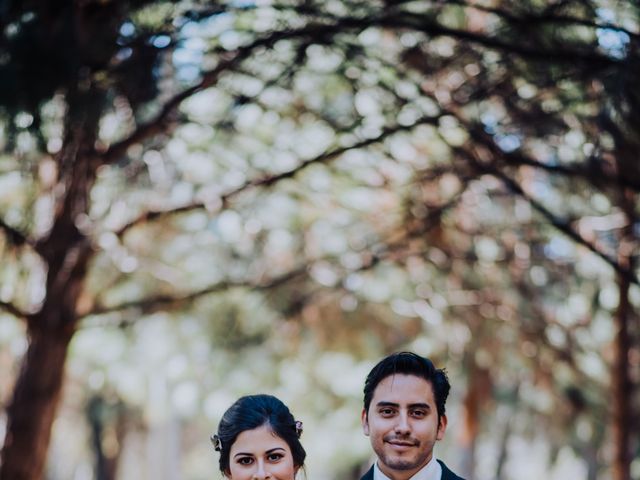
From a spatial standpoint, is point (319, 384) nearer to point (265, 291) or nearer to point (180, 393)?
point (180, 393)

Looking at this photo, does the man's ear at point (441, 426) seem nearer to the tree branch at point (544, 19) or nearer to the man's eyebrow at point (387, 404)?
the man's eyebrow at point (387, 404)

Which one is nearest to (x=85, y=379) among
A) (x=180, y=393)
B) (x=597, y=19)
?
(x=180, y=393)

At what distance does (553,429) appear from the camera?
14.9 meters

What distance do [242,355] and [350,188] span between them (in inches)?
143

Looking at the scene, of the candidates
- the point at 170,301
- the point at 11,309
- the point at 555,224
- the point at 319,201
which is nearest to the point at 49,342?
the point at 11,309

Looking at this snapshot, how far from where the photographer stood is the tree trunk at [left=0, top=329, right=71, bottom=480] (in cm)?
922

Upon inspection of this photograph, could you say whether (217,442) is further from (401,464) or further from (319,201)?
(319,201)

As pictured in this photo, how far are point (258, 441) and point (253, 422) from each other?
0.08 metres

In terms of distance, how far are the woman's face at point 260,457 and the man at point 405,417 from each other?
0.33m

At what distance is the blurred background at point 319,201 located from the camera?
21.9 ft

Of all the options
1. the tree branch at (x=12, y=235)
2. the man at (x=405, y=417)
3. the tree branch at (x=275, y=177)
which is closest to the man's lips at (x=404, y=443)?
the man at (x=405, y=417)

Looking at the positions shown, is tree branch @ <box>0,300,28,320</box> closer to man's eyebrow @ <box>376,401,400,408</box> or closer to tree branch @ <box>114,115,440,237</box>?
tree branch @ <box>114,115,440,237</box>

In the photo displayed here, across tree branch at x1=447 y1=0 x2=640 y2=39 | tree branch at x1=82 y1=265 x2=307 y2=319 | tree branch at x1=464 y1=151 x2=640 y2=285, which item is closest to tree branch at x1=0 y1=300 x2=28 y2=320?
tree branch at x1=82 y1=265 x2=307 y2=319

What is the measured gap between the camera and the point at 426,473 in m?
3.73
